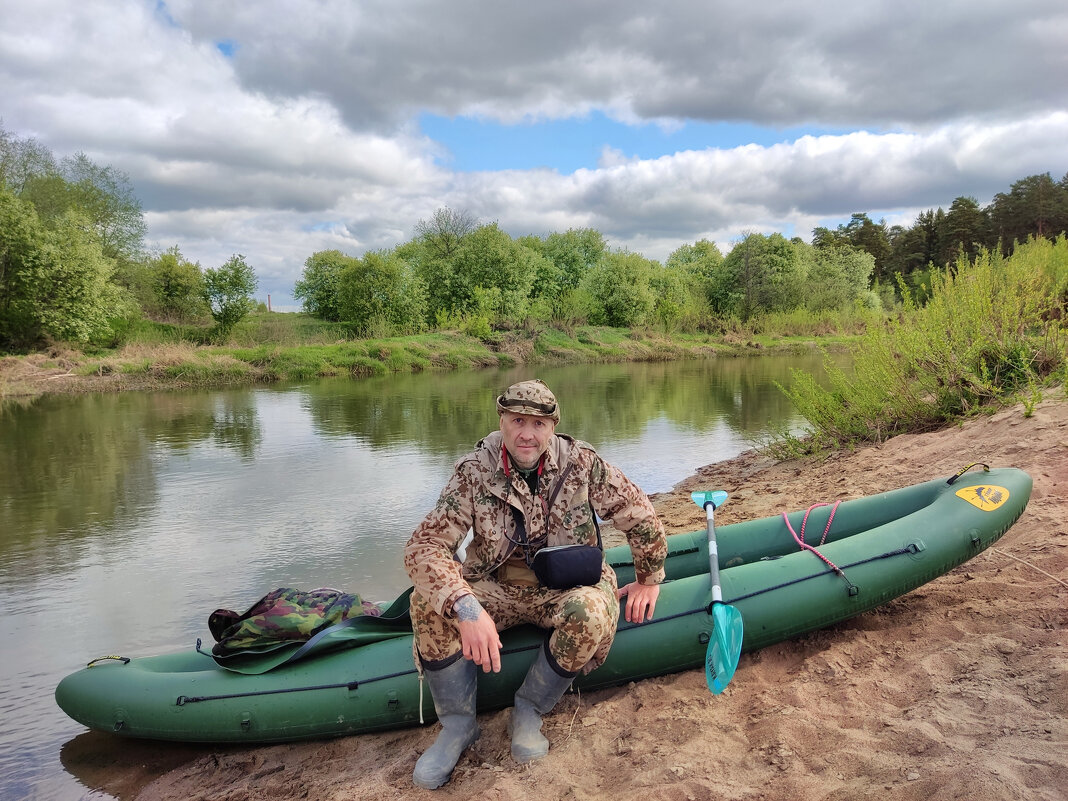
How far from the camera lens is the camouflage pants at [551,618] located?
2537mm

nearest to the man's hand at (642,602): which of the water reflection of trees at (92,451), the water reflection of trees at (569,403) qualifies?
the water reflection of trees at (92,451)

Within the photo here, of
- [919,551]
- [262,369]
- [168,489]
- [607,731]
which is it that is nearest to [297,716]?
[607,731]

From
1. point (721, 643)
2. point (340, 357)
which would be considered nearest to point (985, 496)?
point (721, 643)

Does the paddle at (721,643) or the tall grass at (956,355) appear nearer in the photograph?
the paddle at (721,643)

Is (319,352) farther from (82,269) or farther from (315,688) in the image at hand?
(315,688)

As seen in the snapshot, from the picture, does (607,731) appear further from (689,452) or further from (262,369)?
(262,369)

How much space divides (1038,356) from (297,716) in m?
6.52

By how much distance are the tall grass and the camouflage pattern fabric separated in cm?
455

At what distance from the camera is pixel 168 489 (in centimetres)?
795

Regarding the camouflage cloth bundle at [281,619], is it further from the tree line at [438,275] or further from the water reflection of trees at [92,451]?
the tree line at [438,275]

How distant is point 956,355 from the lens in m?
6.16

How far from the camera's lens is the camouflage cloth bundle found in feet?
10.3

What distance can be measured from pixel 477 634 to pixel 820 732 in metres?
1.16

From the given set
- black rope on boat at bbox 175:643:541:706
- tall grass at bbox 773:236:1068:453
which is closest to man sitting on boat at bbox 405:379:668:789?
black rope on boat at bbox 175:643:541:706
